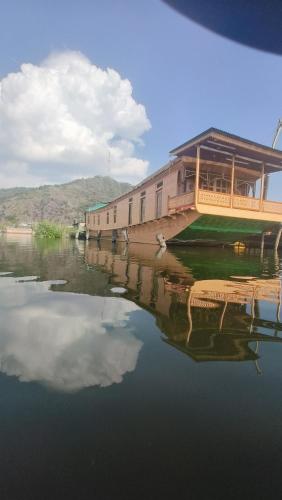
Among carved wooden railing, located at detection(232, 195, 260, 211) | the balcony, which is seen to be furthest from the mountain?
carved wooden railing, located at detection(232, 195, 260, 211)

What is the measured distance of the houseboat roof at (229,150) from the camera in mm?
12721

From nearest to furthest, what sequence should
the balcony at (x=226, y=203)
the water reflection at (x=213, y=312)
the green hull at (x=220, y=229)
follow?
the water reflection at (x=213, y=312), the balcony at (x=226, y=203), the green hull at (x=220, y=229)

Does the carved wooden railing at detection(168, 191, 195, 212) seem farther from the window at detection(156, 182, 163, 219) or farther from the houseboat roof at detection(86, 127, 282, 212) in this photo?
the window at detection(156, 182, 163, 219)

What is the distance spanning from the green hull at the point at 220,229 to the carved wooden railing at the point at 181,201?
3.10 ft

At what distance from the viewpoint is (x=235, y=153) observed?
14703 millimetres

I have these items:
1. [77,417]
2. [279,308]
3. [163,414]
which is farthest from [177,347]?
[279,308]

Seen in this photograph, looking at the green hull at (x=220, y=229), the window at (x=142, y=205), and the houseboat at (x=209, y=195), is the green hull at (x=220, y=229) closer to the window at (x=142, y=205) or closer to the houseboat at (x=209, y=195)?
the houseboat at (x=209, y=195)

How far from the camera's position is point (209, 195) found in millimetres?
13500

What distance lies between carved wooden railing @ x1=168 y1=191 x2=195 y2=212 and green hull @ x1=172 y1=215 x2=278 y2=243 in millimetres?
944

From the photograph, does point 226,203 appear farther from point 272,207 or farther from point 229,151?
point 272,207

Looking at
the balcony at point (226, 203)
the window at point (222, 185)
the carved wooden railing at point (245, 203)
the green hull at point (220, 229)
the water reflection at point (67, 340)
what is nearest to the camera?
the water reflection at point (67, 340)

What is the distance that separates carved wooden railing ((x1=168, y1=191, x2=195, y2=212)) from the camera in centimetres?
1364

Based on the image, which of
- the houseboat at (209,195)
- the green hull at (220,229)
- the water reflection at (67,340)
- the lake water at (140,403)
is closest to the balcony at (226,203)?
the houseboat at (209,195)

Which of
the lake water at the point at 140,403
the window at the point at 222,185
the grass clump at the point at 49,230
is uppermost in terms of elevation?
the window at the point at 222,185
